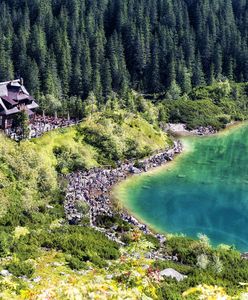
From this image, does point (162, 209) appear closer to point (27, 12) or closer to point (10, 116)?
point (10, 116)

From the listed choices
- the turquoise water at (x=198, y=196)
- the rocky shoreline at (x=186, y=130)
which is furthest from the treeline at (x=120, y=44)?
the turquoise water at (x=198, y=196)

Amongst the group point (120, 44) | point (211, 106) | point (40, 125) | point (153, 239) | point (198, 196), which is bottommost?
point (198, 196)

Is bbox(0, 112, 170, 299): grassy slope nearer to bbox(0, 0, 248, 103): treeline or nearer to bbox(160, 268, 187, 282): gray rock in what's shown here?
bbox(160, 268, 187, 282): gray rock

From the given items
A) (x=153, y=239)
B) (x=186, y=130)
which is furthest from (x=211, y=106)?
(x=153, y=239)

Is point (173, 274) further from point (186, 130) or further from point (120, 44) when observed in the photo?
point (120, 44)

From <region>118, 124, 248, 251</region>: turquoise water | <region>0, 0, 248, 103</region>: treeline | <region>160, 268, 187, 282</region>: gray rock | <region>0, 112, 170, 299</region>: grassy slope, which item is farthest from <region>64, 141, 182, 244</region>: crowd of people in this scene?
<region>0, 0, 248, 103</region>: treeline

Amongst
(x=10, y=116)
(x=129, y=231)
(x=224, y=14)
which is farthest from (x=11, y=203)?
(x=224, y=14)
